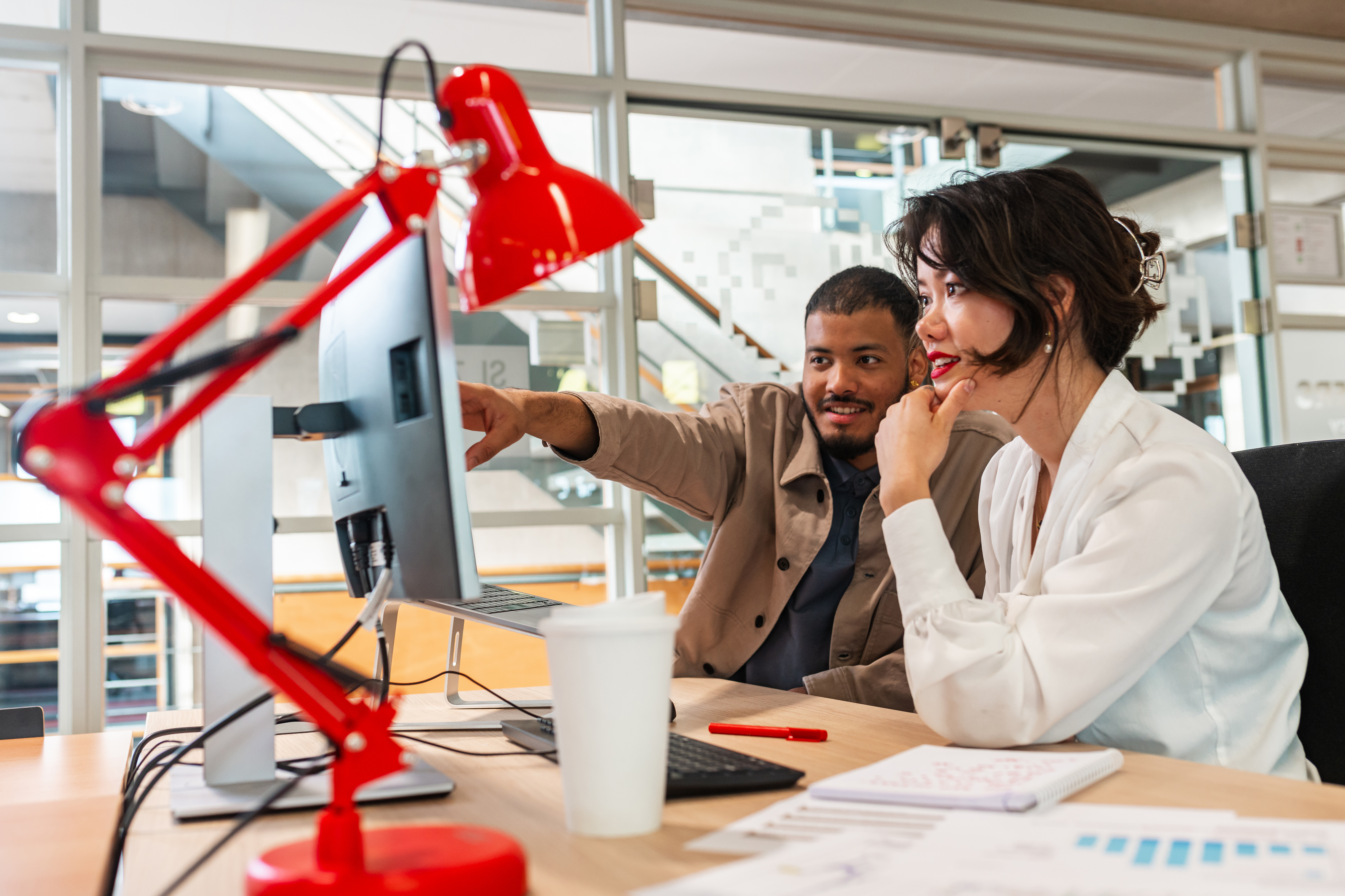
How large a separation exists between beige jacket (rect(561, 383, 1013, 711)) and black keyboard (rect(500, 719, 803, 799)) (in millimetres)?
751

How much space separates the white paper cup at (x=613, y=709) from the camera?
637 millimetres

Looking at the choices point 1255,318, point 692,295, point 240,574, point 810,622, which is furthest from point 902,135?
point 240,574

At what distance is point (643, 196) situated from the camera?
310cm

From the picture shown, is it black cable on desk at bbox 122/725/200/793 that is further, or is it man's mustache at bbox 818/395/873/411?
man's mustache at bbox 818/395/873/411

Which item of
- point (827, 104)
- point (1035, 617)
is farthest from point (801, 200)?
point (1035, 617)

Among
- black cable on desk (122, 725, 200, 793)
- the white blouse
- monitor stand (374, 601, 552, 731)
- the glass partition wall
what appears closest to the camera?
the white blouse

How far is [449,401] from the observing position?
70 centimetres

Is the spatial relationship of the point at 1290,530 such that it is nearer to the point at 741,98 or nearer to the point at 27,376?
the point at 741,98

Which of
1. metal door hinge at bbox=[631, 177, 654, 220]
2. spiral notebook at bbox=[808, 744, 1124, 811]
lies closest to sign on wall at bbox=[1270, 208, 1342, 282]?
metal door hinge at bbox=[631, 177, 654, 220]

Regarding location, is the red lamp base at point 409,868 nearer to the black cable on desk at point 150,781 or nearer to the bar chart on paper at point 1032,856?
the bar chart on paper at point 1032,856

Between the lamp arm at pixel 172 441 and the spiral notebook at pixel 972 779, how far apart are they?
33cm

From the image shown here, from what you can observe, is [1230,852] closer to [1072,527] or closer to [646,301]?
[1072,527]

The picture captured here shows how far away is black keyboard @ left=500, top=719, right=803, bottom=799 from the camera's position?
2.57ft

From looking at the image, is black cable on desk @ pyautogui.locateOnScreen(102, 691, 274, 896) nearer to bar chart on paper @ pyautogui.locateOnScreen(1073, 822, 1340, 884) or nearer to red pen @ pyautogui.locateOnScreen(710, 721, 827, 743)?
red pen @ pyautogui.locateOnScreen(710, 721, 827, 743)
